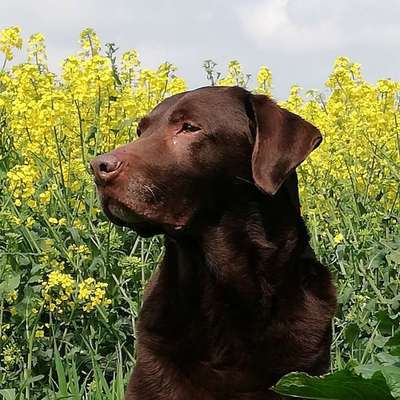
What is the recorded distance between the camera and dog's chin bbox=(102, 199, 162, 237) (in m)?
3.10

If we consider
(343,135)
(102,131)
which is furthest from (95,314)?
(343,135)

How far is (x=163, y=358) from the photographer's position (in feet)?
10.5

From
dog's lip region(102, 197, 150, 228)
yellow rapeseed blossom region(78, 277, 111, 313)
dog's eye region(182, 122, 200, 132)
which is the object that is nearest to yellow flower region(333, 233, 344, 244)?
yellow rapeseed blossom region(78, 277, 111, 313)

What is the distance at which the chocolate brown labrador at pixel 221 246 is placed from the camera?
3.13m

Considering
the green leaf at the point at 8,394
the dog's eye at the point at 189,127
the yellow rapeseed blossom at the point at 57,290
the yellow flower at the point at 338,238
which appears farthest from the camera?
the yellow flower at the point at 338,238

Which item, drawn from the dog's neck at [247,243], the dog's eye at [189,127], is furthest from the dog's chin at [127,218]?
the dog's eye at [189,127]

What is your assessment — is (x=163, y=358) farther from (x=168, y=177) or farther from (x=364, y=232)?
(x=364, y=232)

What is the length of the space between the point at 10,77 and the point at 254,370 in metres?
3.38

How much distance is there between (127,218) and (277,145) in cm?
56

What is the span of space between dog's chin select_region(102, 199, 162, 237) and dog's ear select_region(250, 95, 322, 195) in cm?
38

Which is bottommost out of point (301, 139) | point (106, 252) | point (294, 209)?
point (106, 252)

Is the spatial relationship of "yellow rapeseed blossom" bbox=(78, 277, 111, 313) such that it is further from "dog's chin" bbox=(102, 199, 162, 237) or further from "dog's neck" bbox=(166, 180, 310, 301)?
"dog's chin" bbox=(102, 199, 162, 237)

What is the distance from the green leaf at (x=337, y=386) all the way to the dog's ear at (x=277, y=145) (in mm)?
1393

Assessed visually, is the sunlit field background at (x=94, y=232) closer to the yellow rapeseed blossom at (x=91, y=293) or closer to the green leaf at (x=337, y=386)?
the yellow rapeseed blossom at (x=91, y=293)
